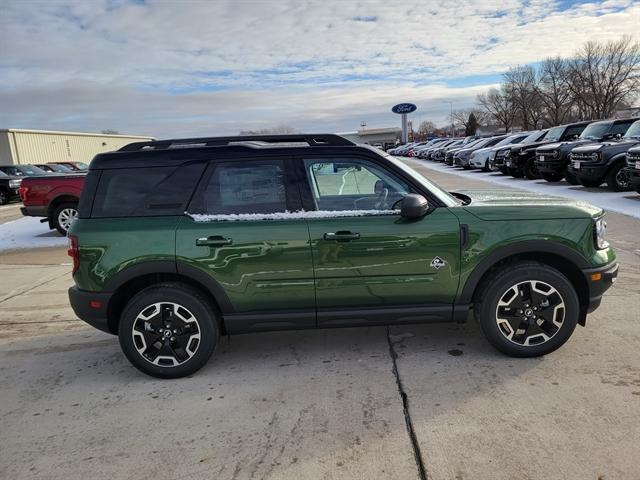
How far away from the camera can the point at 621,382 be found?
→ 3447mm

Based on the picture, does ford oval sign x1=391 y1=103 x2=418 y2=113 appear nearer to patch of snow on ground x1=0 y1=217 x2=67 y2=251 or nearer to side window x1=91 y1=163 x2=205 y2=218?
patch of snow on ground x1=0 y1=217 x2=67 y2=251

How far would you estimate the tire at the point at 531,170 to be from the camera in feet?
55.3

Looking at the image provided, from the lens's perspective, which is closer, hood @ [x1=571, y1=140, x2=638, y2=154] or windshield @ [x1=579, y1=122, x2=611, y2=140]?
hood @ [x1=571, y1=140, x2=638, y2=154]

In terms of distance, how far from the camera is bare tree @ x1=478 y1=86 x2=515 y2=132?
248 ft

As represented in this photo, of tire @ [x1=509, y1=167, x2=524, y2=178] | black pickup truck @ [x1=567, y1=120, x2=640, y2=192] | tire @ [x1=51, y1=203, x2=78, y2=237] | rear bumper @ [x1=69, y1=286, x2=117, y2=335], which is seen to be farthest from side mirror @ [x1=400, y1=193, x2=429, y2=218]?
tire @ [x1=509, y1=167, x2=524, y2=178]

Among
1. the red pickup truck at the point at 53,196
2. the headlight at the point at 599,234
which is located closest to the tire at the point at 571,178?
the headlight at the point at 599,234

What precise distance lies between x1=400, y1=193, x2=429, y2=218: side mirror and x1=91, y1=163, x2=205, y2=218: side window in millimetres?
1523

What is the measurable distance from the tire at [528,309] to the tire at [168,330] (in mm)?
2090

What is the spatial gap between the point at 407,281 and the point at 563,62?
68.4 m

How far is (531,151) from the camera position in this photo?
1684cm

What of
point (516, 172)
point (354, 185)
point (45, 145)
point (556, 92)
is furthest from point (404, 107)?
point (354, 185)

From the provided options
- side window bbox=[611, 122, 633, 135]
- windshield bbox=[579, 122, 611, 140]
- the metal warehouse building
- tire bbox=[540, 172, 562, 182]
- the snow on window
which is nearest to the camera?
the snow on window

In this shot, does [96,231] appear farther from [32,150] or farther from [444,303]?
[32,150]

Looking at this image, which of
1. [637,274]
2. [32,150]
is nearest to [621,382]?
[637,274]
